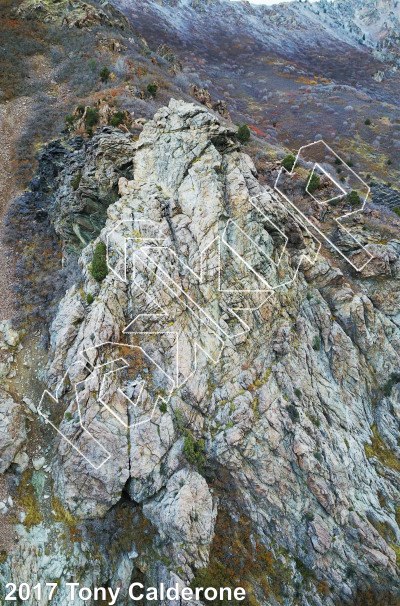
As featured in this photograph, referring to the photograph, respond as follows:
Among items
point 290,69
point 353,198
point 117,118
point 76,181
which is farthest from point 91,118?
point 290,69

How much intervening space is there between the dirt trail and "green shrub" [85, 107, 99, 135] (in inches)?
269

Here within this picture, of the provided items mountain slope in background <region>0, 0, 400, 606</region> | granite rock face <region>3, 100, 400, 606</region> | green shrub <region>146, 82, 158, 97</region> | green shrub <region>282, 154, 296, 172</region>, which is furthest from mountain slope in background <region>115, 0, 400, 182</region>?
granite rock face <region>3, 100, 400, 606</region>

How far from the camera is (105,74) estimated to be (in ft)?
105

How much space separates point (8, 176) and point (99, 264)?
14.6m

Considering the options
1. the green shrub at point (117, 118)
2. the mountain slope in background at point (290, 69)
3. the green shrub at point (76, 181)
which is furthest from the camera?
the mountain slope in background at point (290, 69)

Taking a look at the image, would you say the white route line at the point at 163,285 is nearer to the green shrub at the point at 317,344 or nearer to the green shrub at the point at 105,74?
the green shrub at the point at 317,344

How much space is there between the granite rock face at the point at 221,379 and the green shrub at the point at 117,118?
3987 millimetres

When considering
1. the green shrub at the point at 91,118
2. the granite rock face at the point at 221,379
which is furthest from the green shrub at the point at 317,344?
the green shrub at the point at 91,118

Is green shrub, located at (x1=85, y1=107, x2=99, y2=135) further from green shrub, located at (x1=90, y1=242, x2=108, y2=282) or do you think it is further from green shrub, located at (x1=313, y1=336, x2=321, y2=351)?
green shrub, located at (x1=313, y1=336, x2=321, y2=351)

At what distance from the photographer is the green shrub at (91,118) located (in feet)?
87.1

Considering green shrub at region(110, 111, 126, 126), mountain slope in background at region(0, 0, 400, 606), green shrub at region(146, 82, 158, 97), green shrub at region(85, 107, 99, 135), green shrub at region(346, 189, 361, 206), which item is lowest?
mountain slope in background at region(0, 0, 400, 606)

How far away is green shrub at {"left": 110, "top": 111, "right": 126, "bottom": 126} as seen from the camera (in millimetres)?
25656

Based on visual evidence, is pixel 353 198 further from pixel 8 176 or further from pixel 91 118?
pixel 8 176

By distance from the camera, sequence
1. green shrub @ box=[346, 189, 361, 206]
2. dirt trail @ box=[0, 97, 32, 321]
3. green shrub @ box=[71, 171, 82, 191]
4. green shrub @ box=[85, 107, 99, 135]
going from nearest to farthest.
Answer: dirt trail @ box=[0, 97, 32, 321]
green shrub @ box=[71, 171, 82, 191]
green shrub @ box=[85, 107, 99, 135]
green shrub @ box=[346, 189, 361, 206]
